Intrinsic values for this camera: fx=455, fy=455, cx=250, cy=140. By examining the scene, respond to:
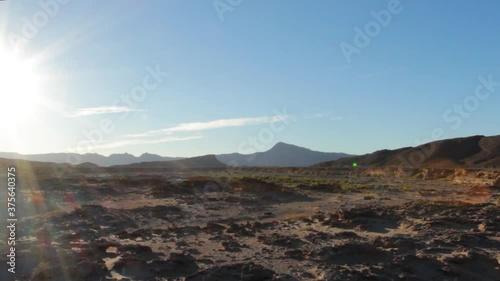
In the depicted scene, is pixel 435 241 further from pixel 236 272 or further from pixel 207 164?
pixel 207 164

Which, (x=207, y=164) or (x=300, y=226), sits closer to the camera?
(x=300, y=226)

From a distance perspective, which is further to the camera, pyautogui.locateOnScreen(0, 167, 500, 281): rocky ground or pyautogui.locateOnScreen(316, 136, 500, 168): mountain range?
pyautogui.locateOnScreen(316, 136, 500, 168): mountain range

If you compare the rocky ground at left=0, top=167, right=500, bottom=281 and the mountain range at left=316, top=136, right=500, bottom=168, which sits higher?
the mountain range at left=316, top=136, right=500, bottom=168

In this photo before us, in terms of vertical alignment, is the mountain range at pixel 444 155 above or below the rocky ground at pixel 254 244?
above

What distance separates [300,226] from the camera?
1423 cm

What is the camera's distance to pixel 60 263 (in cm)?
924

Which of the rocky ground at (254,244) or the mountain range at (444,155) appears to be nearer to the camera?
the rocky ground at (254,244)

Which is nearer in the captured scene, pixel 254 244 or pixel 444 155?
pixel 254 244

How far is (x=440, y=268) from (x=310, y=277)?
2.70 metres

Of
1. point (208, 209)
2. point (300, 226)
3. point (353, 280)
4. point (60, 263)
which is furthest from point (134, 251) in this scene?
point (208, 209)

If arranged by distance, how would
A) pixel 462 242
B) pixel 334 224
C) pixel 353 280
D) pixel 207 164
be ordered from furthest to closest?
pixel 207 164 → pixel 334 224 → pixel 462 242 → pixel 353 280

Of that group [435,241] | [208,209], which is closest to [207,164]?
[208,209]

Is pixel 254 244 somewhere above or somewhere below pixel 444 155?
Answer: below

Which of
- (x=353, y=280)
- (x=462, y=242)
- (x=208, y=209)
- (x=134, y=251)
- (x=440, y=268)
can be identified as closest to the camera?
(x=353, y=280)
